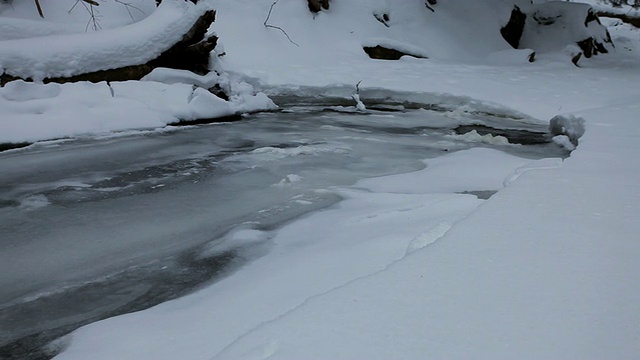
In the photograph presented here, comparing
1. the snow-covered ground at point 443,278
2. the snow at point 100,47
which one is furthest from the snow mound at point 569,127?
the snow at point 100,47

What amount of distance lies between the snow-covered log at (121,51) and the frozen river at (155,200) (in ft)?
4.44

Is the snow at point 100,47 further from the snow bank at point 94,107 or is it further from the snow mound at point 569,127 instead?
the snow mound at point 569,127

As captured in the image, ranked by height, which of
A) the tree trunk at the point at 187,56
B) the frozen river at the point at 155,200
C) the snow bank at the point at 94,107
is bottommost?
the frozen river at the point at 155,200

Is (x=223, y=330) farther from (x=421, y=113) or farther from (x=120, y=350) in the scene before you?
(x=421, y=113)

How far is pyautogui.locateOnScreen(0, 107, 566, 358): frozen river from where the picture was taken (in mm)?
2414

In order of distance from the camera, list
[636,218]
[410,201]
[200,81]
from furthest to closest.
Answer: [200,81], [410,201], [636,218]

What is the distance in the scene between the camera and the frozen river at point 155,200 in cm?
241

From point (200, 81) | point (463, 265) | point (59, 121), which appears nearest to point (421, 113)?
point (200, 81)

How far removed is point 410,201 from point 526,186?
0.70 m

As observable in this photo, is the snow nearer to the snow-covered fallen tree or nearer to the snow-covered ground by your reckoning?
the snow-covered ground

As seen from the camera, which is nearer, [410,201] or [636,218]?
[636,218]

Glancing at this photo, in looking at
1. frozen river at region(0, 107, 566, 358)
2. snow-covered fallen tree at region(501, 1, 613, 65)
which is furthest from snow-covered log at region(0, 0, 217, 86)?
snow-covered fallen tree at region(501, 1, 613, 65)

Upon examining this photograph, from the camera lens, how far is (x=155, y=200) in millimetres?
3584

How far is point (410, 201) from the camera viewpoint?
10.8 feet
